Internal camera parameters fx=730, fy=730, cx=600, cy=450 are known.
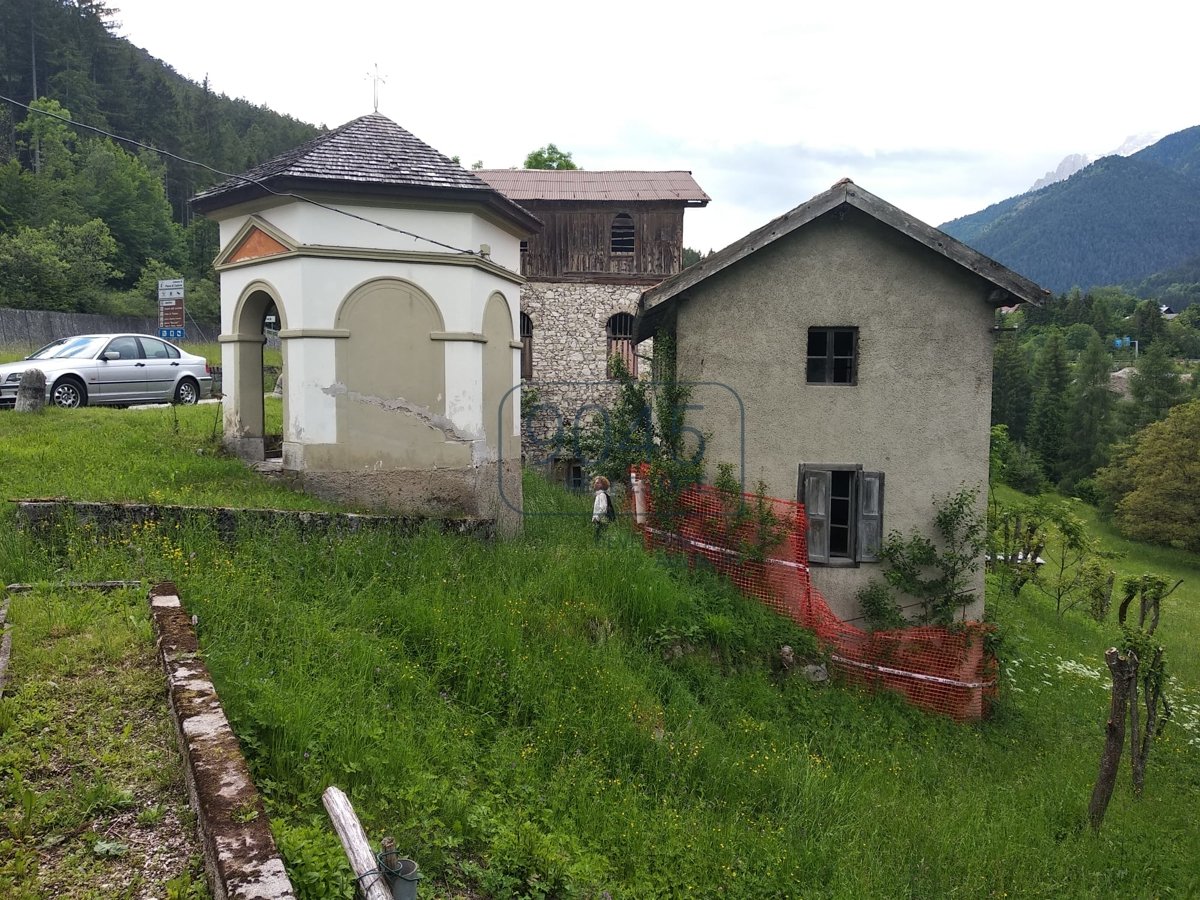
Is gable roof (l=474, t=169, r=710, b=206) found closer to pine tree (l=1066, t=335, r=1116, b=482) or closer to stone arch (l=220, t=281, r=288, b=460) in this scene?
stone arch (l=220, t=281, r=288, b=460)

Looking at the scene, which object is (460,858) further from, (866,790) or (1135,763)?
(1135,763)

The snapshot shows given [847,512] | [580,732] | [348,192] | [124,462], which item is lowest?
[580,732]

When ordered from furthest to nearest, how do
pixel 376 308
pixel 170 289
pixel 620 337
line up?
pixel 620 337 → pixel 170 289 → pixel 376 308

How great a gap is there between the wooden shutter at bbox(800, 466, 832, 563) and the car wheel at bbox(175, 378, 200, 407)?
13023mm

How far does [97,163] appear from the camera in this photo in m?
47.1

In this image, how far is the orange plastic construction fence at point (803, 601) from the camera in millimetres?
9555

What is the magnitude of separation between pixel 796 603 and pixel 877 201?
18.2 ft

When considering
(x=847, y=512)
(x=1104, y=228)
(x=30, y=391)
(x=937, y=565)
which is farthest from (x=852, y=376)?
(x=1104, y=228)

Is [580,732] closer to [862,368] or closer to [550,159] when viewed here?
[862,368]

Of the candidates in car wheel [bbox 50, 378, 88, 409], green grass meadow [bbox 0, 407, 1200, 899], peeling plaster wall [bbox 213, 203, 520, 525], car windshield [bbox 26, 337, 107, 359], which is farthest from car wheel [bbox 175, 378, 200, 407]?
peeling plaster wall [bbox 213, 203, 520, 525]

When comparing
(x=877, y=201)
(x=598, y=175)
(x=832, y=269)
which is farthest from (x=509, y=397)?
(x=598, y=175)

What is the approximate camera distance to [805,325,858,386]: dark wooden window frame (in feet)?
34.5

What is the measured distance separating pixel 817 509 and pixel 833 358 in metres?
2.19

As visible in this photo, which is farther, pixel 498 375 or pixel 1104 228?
pixel 1104 228
